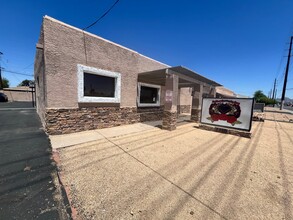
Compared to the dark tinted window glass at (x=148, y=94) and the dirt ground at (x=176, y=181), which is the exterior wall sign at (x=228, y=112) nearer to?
the dirt ground at (x=176, y=181)

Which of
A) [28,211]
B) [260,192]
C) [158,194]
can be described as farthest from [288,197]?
[28,211]

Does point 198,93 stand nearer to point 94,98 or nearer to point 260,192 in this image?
point 94,98

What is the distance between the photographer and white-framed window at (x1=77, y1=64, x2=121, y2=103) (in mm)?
6262

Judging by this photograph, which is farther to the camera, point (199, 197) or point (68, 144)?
point (68, 144)

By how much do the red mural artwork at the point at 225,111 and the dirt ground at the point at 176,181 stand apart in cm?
241

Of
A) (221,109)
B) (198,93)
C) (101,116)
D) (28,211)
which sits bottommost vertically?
(28,211)

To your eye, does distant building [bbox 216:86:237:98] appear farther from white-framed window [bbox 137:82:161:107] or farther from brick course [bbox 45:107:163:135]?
brick course [bbox 45:107:163:135]

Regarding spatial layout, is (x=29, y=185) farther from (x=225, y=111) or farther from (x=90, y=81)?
(x=225, y=111)

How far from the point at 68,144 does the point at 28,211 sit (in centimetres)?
292

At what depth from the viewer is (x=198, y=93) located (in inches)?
411

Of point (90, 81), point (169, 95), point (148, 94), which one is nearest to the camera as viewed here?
point (90, 81)

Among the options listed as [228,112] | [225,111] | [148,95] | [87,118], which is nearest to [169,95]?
[148,95]

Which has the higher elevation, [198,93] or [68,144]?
[198,93]

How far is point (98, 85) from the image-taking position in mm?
7082
